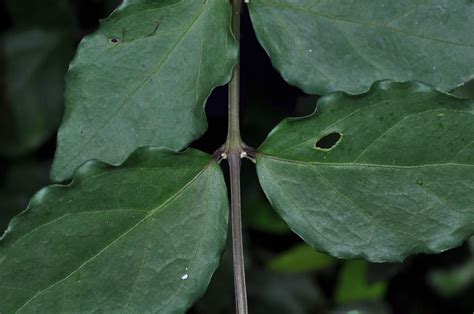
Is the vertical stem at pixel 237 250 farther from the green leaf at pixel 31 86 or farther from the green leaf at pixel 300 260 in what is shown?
the green leaf at pixel 300 260

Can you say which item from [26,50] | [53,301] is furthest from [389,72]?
[26,50]

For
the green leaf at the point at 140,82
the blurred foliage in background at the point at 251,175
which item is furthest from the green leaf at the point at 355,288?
the green leaf at the point at 140,82

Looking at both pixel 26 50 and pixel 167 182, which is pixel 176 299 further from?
pixel 26 50

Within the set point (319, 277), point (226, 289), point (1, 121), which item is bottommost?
point (319, 277)

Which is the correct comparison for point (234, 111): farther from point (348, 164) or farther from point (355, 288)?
point (355, 288)

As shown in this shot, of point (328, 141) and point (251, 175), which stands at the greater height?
point (328, 141)

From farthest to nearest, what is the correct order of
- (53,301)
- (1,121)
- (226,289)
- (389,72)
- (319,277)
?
(319,277) → (226,289) → (1,121) → (389,72) → (53,301)

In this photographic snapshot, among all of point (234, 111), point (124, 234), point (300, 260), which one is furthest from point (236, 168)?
point (300, 260)
